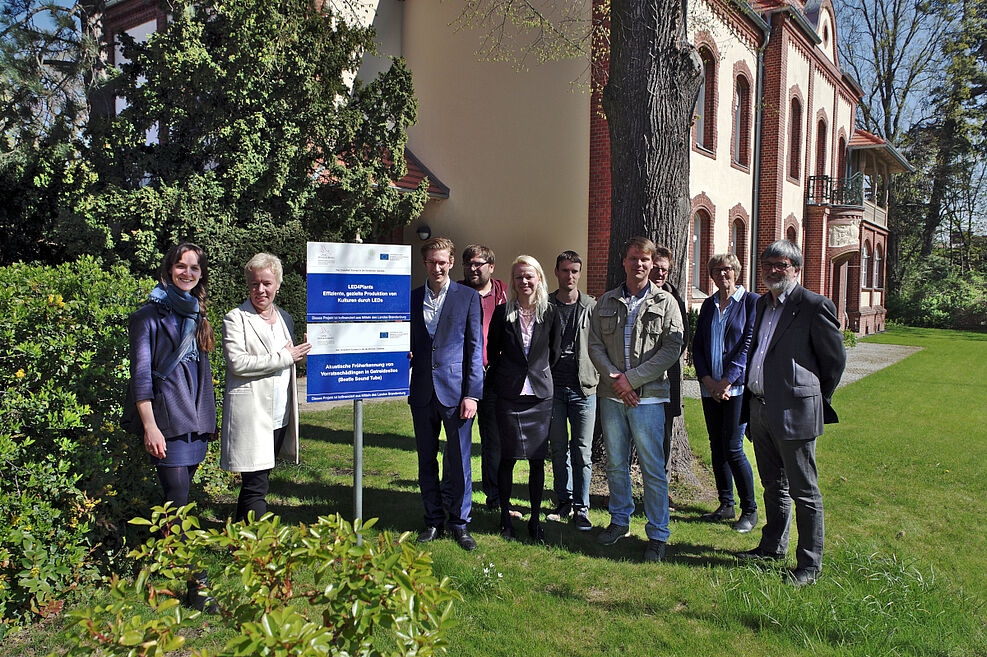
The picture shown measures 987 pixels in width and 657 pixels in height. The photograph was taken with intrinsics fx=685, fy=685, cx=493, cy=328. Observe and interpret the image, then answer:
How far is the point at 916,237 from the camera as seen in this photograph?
39344 mm

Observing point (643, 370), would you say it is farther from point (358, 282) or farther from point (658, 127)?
point (658, 127)

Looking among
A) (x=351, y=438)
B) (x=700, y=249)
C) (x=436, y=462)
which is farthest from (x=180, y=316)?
(x=700, y=249)

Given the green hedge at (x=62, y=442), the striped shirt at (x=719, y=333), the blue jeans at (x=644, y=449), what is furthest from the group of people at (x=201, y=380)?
the striped shirt at (x=719, y=333)

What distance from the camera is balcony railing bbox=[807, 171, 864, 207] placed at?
842 inches

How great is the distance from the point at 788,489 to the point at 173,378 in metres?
3.54

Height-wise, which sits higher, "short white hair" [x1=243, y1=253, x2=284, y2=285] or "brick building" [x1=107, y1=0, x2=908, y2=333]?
"brick building" [x1=107, y1=0, x2=908, y2=333]

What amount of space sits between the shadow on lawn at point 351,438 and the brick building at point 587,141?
6089mm

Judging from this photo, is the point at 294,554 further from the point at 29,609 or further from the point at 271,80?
the point at 271,80

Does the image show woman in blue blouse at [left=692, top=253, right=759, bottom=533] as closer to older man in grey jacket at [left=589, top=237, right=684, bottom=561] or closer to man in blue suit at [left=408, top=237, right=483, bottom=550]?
older man in grey jacket at [left=589, top=237, right=684, bottom=561]

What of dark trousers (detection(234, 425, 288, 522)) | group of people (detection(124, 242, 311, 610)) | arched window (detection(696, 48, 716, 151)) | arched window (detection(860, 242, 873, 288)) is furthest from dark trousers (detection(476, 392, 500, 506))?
arched window (detection(860, 242, 873, 288))

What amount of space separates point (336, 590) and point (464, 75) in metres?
13.8

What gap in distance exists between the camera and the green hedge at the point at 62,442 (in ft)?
10.4

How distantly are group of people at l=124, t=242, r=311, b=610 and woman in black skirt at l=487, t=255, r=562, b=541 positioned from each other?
1.29 m

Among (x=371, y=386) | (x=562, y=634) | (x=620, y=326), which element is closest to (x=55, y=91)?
(x=371, y=386)
